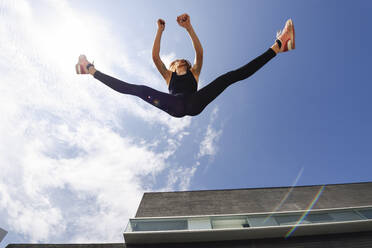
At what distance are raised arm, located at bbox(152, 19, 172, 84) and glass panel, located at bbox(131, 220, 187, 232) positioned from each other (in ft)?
→ 23.3

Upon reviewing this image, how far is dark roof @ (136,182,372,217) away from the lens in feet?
38.4

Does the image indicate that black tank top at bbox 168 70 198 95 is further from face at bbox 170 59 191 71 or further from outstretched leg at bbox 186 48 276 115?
outstretched leg at bbox 186 48 276 115

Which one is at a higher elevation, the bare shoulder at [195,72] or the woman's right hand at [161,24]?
the woman's right hand at [161,24]

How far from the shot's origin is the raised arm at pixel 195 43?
347 centimetres

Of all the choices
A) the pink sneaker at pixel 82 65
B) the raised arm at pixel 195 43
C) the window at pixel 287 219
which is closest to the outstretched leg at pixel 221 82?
the raised arm at pixel 195 43

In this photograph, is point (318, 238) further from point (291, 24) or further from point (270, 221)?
point (291, 24)

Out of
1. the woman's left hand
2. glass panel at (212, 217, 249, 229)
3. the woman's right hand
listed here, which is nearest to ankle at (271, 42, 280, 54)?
the woman's left hand

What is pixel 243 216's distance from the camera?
9.24 metres

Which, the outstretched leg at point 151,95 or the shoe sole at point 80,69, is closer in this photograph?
the outstretched leg at point 151,95

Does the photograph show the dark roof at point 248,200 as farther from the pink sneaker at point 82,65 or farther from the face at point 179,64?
the face at point 179,64

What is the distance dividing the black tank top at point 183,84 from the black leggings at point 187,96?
248mm

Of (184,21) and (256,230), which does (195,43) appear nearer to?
(184,21)

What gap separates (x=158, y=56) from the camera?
3.82 meters

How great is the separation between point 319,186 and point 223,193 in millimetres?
7101
